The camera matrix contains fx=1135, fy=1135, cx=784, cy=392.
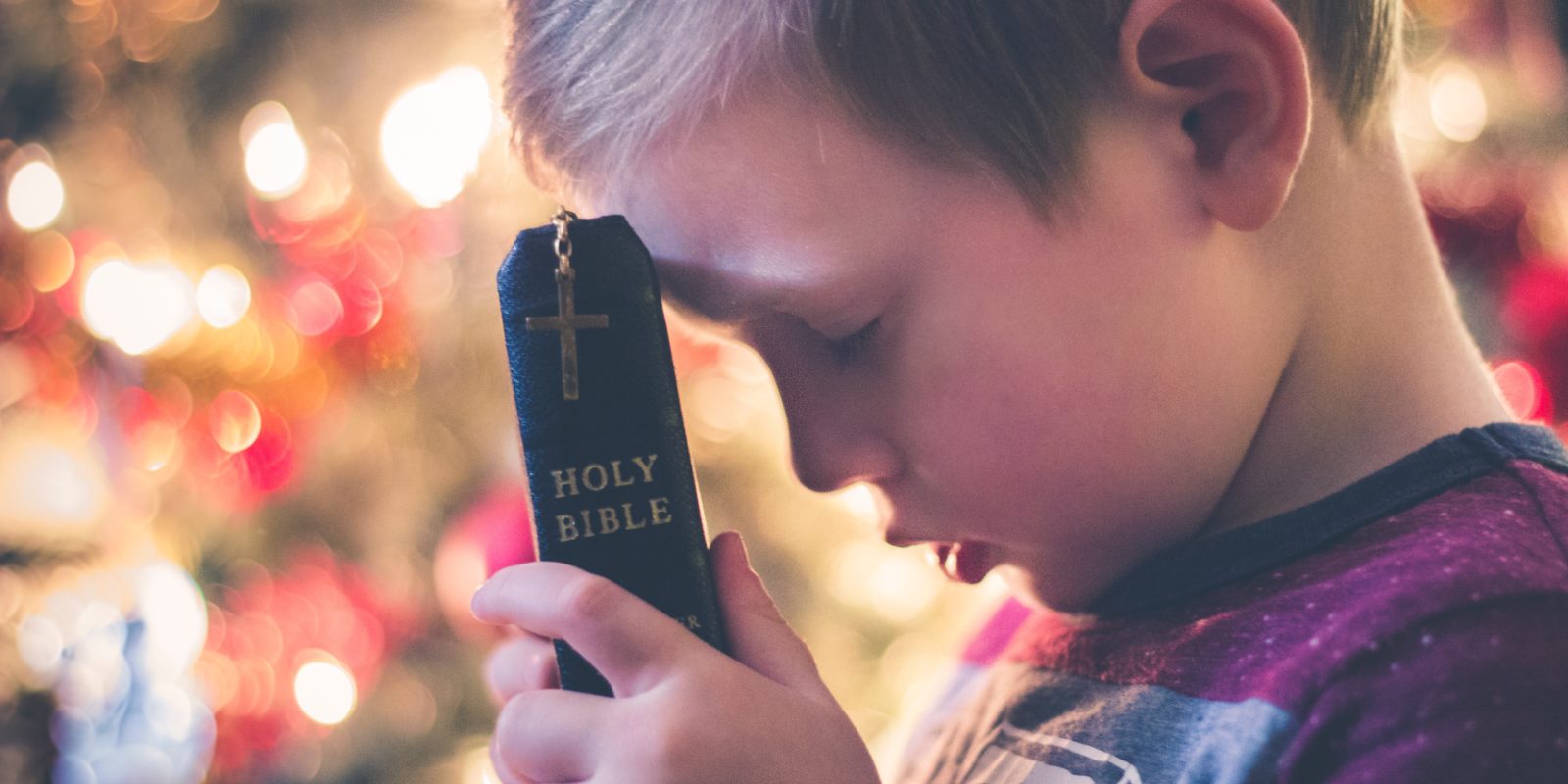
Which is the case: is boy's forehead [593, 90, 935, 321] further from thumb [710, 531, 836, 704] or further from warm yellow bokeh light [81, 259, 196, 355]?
warm yellow bokeh light [81, 259, 196, 355]

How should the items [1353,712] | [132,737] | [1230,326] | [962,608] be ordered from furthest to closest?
1. [962,608]
2. [132,737]
3. [1230,326]
4. [1353,712]

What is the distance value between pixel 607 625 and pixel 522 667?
0.78ft

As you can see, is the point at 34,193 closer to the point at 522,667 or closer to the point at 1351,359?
the point at 522,667

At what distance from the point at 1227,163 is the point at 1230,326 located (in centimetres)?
7

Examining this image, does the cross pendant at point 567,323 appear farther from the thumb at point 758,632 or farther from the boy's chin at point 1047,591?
the boy's chin at point 1047,591

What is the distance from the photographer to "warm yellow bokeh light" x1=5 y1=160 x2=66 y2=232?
1285 millimetres

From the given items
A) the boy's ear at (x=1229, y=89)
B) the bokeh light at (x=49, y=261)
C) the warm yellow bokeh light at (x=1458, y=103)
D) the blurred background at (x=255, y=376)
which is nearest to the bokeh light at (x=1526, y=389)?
the blurred background at (x=255, y=376)

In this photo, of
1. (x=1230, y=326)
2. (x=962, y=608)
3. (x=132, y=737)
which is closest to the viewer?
(x=1230, y=326)

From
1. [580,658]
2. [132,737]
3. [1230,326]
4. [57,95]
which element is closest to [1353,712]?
[1230,326]

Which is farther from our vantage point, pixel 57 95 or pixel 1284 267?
pixel 57 95

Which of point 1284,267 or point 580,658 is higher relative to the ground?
point 1284,267

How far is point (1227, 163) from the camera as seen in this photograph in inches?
18.5

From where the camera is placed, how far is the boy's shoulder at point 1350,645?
0.36 m

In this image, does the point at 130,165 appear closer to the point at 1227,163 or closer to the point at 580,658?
the point at 580,658
